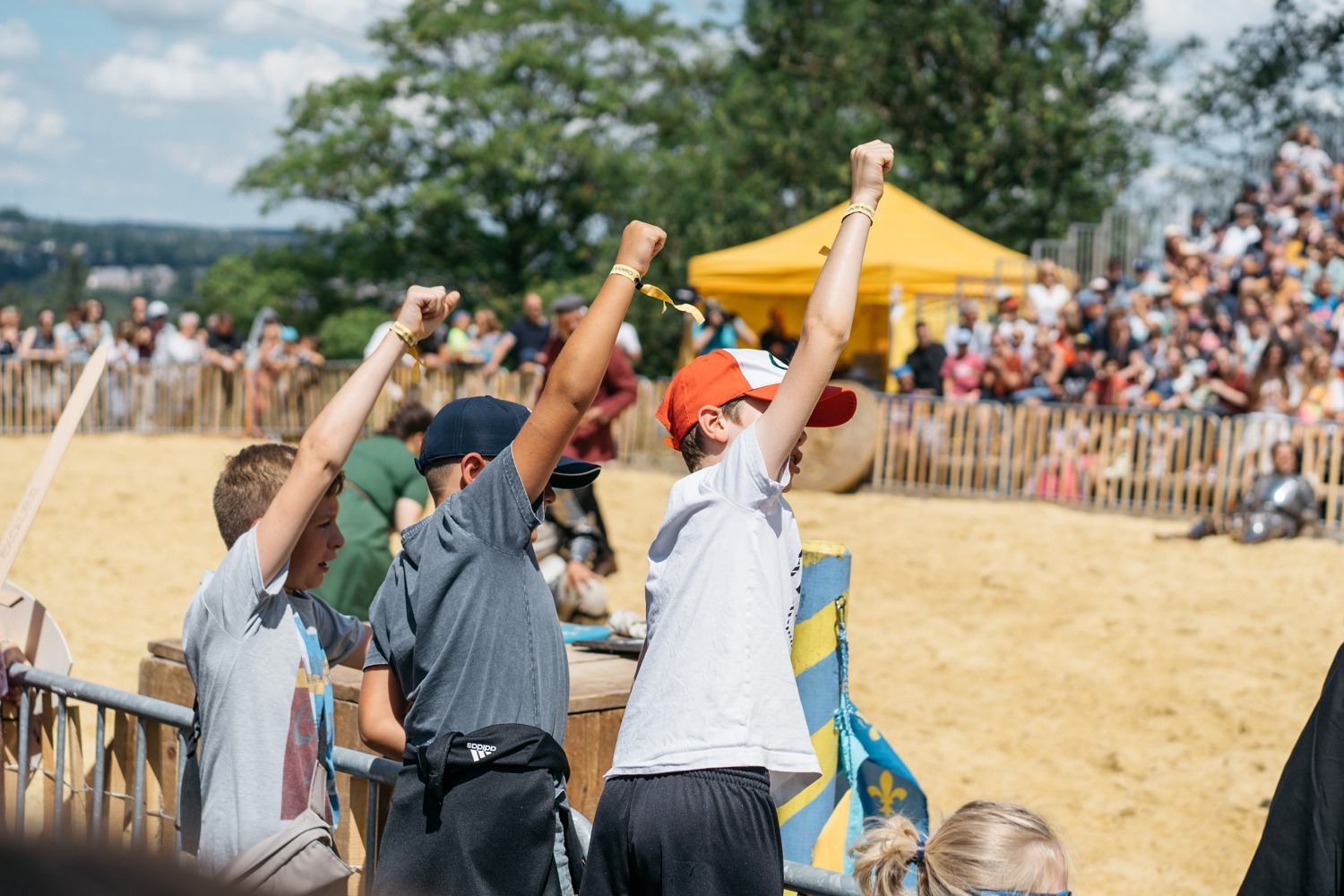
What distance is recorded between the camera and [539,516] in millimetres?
2475

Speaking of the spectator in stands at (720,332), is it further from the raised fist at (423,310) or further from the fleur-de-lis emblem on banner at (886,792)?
the raised fist at (423,310)

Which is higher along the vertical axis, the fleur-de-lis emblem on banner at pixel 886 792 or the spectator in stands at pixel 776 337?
the spectator in stands at pixel 776 337

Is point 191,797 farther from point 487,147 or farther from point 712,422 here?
point 487,147

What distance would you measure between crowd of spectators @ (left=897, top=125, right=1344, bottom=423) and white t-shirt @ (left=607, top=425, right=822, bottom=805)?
1114 cm

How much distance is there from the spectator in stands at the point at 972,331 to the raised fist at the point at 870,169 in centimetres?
1278

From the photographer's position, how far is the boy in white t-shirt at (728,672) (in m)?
2.33

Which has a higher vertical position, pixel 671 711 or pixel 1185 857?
pixel 671 711

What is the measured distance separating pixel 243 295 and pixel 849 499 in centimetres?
2944

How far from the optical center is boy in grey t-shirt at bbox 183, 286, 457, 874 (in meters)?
2.61

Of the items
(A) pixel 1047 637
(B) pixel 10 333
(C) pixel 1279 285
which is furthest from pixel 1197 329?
(B) pixel 10 333

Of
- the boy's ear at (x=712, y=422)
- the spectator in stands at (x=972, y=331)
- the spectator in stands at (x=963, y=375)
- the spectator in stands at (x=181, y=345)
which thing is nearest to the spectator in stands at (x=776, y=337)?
the spectator in stands at (x=972, y=331)

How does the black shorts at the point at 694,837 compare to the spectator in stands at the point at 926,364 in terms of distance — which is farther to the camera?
the spectator in stands at the point at 926,364

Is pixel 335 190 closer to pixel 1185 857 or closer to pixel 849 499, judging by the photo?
pixel 849 499

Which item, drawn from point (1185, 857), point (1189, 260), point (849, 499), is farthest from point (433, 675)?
point (1189, 260)
